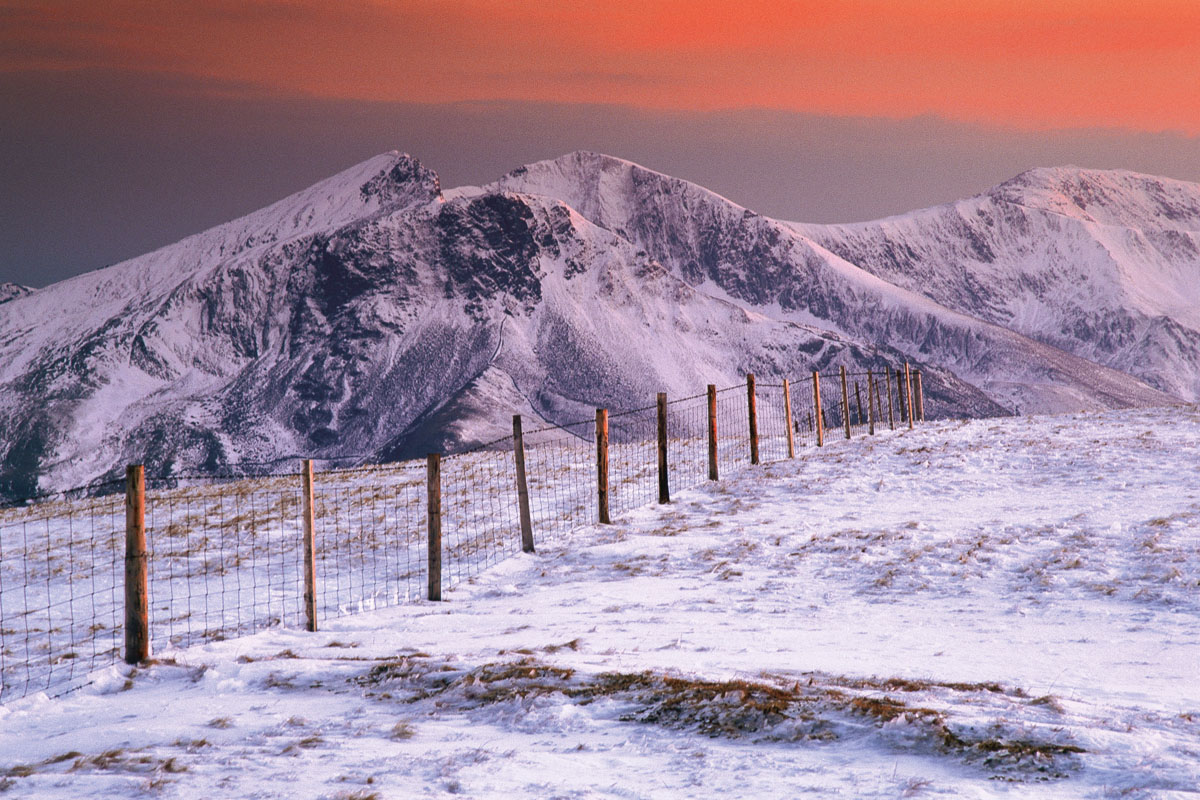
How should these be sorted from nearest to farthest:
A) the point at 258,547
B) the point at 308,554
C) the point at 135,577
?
1. the point at 135,577
2. the point at 308,554
3. the point at 258,547

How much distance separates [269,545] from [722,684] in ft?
46.3

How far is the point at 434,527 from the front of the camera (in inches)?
587

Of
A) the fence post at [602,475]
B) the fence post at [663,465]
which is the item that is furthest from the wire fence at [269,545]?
the fence post at [602,475]

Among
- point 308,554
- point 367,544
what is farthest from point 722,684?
point 367,544

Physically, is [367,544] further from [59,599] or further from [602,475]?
[59,599]

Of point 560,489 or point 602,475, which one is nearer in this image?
point 602,475

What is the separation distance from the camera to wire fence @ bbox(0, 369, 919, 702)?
45.6 ft

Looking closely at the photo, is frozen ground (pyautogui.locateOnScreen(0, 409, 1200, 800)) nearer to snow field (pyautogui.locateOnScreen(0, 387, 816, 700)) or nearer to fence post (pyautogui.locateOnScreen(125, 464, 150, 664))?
fence post (pyautogui.locateOnScreen(125, 464, 150, 664))

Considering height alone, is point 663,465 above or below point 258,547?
above

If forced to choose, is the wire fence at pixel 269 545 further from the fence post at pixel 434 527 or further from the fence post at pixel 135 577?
the fence post at pixel 135 577

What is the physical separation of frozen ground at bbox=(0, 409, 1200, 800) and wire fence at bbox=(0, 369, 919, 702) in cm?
183

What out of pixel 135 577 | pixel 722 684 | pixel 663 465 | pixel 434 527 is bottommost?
pixel 722 684

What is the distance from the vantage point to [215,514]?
81.0 ft

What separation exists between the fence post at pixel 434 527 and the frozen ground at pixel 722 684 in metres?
0.36
